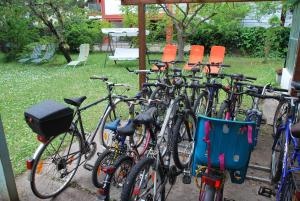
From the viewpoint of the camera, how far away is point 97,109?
5457mm

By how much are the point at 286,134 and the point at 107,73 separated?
7241 millimetres

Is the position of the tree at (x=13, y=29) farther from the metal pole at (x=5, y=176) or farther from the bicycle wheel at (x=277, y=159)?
the bicycle wheel at (x=277, y=159)

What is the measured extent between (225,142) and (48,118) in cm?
145

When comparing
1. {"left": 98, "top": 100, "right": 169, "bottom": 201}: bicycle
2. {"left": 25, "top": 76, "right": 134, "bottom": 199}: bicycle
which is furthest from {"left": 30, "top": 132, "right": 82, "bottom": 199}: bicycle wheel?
{"left": 98, "top": 100, "right": 169, "bottom": 201}: bicycle

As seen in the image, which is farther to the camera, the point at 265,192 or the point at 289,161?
the point at 265,192

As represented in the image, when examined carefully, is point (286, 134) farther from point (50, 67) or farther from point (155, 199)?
point (50, 67)

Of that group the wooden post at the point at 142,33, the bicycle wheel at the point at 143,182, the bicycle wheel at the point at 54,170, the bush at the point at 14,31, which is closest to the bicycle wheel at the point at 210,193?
the bicycle wheel at the point at 143,182

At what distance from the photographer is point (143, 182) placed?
6.69 ft

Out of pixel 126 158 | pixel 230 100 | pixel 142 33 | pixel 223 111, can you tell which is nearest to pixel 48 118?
pixel 126 158

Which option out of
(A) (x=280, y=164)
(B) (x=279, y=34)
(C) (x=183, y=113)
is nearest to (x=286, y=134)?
(A) (x=280, y=164)

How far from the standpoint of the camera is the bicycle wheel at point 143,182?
1934mm

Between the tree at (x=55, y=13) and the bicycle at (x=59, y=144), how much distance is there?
863 centimetres

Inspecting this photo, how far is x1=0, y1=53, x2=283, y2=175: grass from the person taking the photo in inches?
162

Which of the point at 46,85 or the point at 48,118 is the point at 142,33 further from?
the point at 46,85
